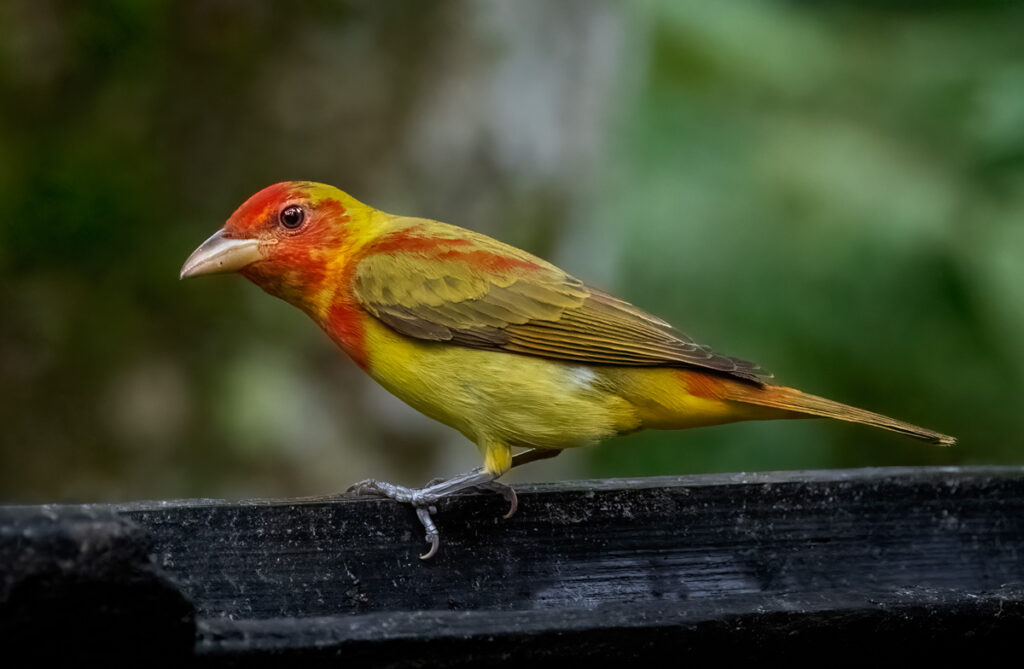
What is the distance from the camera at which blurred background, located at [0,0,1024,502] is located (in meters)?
4.44

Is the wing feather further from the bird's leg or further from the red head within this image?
the bird's leg

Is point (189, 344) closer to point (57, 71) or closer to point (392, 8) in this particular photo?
point (57, 71)

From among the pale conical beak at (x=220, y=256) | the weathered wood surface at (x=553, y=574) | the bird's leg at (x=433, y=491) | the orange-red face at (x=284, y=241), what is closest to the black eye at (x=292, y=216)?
the orange-red face at (x=284, y=241)

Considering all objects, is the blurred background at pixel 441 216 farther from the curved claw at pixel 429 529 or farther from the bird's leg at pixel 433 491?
the curved claw at pixel 429 529

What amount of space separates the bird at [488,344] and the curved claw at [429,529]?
390 mm

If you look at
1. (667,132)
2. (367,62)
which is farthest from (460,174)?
(667,132)

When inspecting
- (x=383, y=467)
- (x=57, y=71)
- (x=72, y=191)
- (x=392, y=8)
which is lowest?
(x=383, y=467)

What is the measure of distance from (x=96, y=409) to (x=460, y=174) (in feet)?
5.39

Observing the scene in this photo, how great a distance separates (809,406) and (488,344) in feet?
2.68

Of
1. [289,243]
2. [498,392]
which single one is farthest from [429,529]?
[289,243]

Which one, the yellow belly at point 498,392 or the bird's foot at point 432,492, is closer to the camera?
the bird's foot at point 432,492

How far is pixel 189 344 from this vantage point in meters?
4.61

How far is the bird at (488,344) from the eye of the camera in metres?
3.08

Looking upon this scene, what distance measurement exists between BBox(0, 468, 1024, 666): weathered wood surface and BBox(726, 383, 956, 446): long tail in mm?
107
